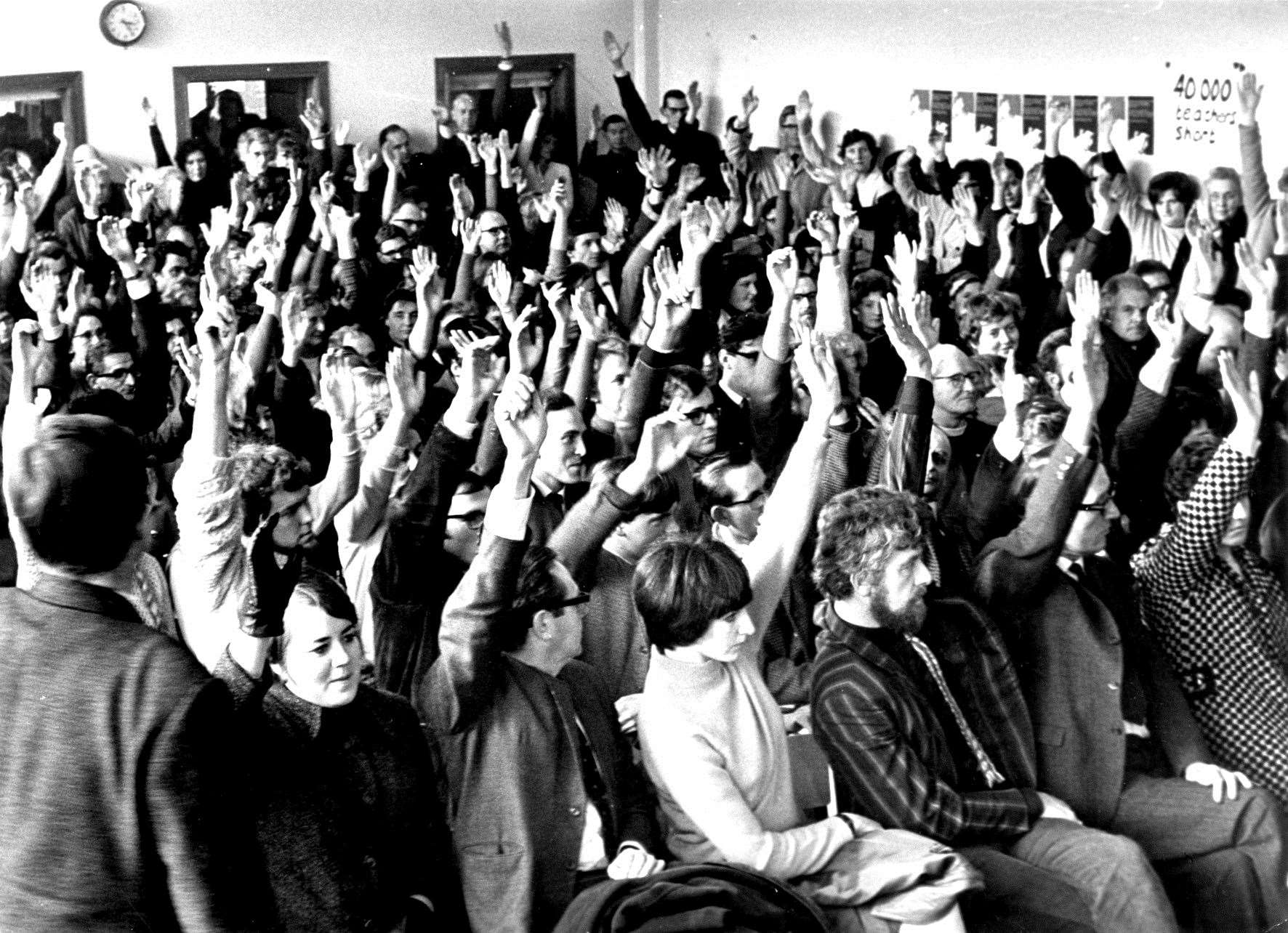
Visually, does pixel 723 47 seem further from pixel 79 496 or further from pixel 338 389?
pixel 79 496

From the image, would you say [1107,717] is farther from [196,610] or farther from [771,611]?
[196,610]

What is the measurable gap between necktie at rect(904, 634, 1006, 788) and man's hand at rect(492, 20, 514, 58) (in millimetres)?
1167

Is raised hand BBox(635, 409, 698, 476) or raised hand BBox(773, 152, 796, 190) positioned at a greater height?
raised hand BBox(773, 152, 796, 190)

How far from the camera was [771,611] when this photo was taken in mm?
2092

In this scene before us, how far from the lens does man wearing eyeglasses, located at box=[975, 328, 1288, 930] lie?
7.36 feet

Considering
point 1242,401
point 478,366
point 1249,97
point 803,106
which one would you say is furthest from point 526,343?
point 1249,97

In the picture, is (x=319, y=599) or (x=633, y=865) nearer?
(x=319, y=599)

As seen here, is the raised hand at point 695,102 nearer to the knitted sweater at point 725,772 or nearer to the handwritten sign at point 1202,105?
the handwritten sign at point 1202,105

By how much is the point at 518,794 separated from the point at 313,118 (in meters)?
1.16

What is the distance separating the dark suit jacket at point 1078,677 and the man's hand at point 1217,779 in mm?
14

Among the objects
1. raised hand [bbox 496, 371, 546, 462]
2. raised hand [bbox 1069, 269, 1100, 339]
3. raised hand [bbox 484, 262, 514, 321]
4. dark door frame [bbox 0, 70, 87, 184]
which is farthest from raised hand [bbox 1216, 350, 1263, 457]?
dark door frame [bbox 0, 70, 87, 184]

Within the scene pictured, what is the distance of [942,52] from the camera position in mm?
2773

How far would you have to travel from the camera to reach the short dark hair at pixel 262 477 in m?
2.01

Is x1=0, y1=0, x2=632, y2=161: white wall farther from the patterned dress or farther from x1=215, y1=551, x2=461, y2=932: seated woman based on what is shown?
the patterned dress
